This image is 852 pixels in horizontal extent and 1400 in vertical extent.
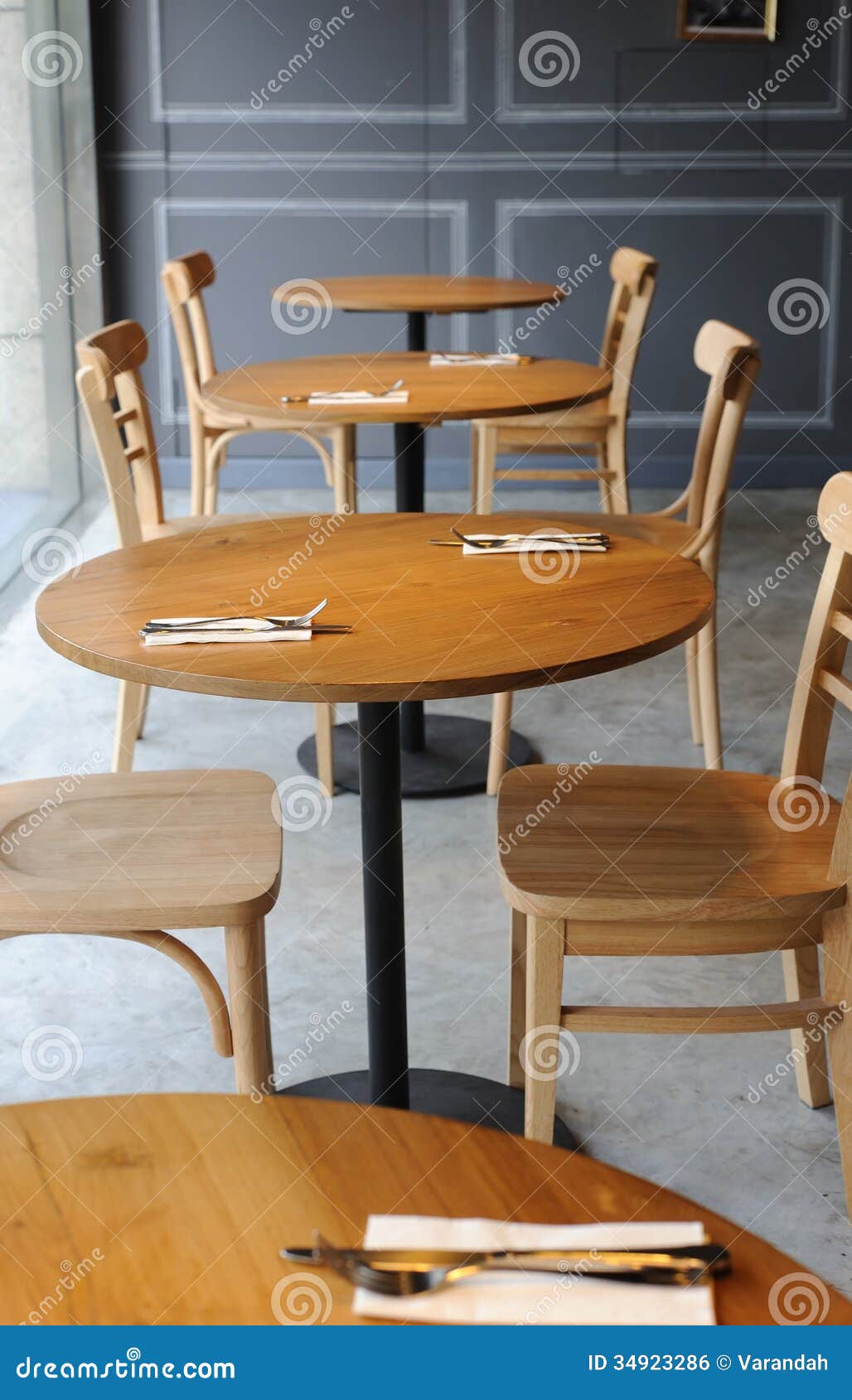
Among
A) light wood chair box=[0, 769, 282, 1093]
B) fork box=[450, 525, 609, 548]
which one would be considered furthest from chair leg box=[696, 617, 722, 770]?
light wood chair box=[0, 769, 282, 1093]

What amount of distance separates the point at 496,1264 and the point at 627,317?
3.40 metres

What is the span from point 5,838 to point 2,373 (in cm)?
299

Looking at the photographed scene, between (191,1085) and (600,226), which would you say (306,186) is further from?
(191,1085)

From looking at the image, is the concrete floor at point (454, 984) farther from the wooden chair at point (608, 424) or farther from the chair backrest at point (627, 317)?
the chair backrest at point (627, 317)

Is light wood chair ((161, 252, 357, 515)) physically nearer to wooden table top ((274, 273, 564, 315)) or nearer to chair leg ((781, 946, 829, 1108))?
wooden table top ((274, 273, 564, 315))

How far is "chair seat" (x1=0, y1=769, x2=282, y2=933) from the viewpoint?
1.53 meters

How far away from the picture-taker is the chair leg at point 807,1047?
6.27 ft

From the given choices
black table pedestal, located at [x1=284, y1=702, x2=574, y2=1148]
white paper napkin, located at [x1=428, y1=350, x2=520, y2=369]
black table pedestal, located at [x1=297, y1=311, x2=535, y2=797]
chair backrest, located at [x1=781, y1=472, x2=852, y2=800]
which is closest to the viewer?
chair backrest, located at [x1=781, y1=472, x2=852, y2=800]

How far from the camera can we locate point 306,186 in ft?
17.7

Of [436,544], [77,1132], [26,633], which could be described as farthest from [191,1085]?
[26,633]

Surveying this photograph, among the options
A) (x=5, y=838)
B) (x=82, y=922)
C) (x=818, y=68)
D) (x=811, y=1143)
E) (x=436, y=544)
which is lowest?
(x=811, y=1143)

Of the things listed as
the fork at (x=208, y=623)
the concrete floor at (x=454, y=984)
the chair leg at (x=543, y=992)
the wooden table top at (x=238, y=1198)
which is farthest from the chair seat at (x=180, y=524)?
the wooden table top at (x=238, y=1198)

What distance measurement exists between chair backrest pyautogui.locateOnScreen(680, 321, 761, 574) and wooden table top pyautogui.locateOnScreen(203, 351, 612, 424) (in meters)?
0.25

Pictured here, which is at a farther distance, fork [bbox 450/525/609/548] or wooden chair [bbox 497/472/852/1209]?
fork [bbox 450/525/609/548]
